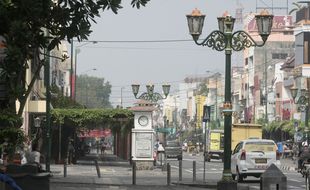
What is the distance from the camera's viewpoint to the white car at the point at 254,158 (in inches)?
1337

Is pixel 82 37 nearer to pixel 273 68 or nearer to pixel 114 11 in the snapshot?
pixel 114 11

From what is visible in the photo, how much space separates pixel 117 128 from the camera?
52688mm

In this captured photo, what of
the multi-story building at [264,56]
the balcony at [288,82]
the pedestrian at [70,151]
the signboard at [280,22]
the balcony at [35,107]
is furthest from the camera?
the signboard at [280,22]

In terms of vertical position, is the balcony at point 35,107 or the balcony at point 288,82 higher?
the balcony at point 288,82

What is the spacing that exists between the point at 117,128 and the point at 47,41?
3905 cm

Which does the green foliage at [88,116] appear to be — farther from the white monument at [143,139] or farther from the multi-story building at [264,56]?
the multi-story building at [264,56]

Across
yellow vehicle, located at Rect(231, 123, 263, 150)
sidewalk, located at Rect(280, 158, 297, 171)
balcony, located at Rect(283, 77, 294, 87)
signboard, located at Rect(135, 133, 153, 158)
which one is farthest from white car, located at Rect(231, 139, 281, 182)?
balcony, located at Rect(283, 77, 294, 87)

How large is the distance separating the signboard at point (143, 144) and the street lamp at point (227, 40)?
21296 mm

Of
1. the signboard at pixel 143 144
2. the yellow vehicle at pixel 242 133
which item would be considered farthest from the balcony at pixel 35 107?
the yellow vehicle at pixel 242 133

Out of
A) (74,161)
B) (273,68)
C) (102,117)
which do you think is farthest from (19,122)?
(273,68)

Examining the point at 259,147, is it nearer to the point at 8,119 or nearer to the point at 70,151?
the point at 8,119

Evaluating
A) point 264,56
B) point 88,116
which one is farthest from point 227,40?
point 264,56

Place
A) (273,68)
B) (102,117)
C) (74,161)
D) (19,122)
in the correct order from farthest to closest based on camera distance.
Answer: (273,68) → (74,161) → (102,117) → (19,122)

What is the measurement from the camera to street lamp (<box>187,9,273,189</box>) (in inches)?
977
